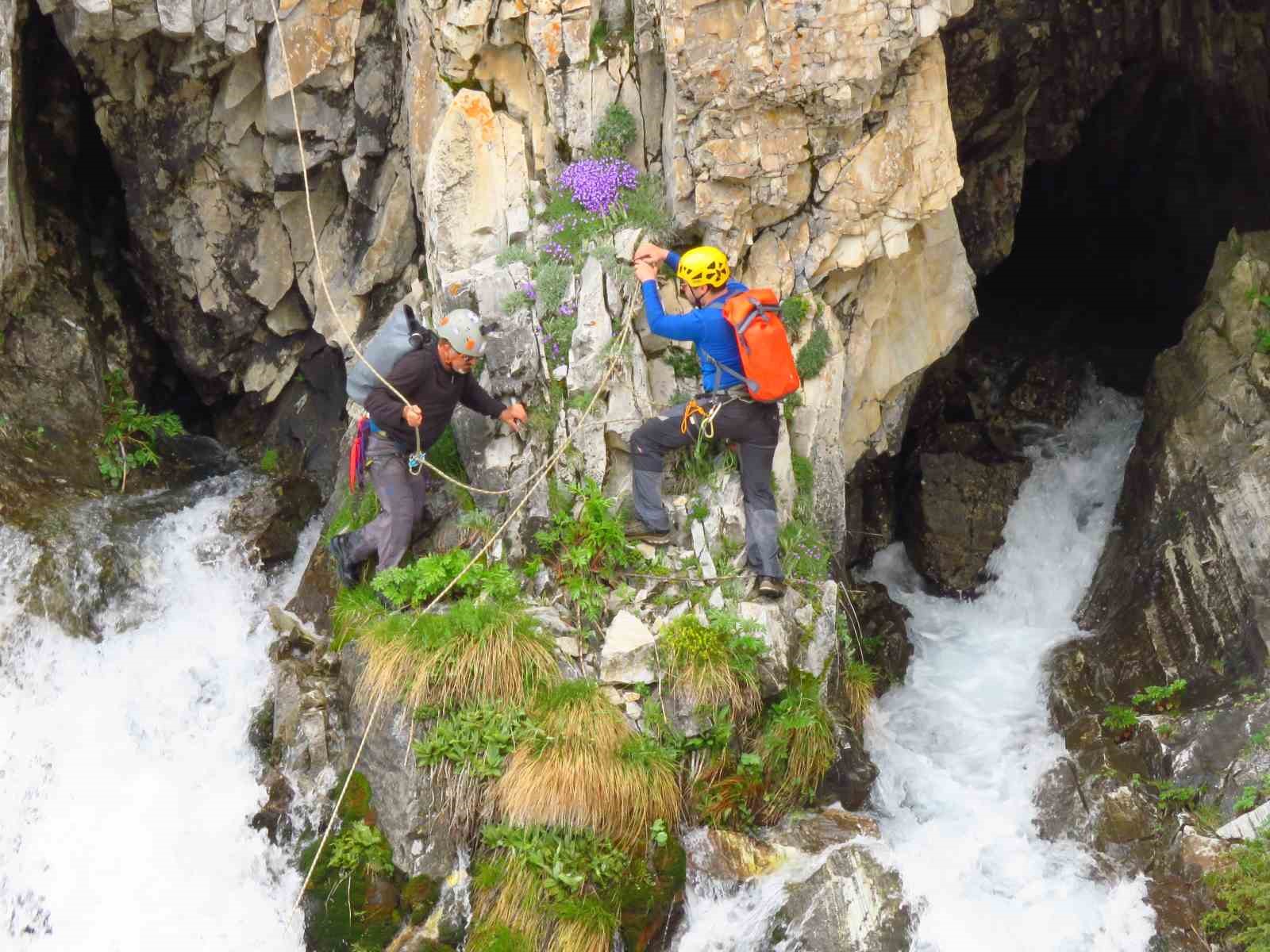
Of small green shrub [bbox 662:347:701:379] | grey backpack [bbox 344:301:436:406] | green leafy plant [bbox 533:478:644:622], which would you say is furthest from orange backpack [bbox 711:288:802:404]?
grey backpack [bbox 344:301:436:406]

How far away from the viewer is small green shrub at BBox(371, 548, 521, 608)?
896 cm

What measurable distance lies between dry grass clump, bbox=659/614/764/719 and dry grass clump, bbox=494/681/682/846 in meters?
0.52

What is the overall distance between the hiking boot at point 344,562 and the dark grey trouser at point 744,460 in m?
2.44

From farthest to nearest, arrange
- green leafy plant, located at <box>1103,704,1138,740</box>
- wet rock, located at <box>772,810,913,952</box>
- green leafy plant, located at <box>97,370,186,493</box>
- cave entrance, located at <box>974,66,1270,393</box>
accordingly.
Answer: cave entrance, located at <box>974,66,1270,393</box>
green leafy plant, located at <box>97,370,186,493</box>
green leafy plant, located at <box>1103,704,1138,740</box>
wet rock, located at <box>772,810,913,952</box>

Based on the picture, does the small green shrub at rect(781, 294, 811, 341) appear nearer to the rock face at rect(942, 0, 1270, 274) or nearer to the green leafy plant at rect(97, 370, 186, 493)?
the rock face at rect(942, 0, 1270, 274)

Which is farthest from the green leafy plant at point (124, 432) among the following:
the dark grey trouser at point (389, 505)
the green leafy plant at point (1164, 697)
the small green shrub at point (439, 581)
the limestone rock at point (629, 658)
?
the green leafy plant at point (1164, 697)

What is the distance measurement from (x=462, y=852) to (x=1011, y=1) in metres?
11.0

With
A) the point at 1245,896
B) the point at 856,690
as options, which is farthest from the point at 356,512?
the point at 1245,896

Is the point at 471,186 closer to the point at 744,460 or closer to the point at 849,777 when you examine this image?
the point at 744,460

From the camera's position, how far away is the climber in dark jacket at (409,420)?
8828 mm

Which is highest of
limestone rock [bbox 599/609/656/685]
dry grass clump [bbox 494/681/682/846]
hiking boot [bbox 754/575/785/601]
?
hiking boot [bbox 754/575/785/601]

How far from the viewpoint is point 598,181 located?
393 inches

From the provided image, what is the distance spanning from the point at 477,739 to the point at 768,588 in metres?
2.50

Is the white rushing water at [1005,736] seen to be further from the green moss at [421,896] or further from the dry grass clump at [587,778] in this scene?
the green moss at [421,896]
